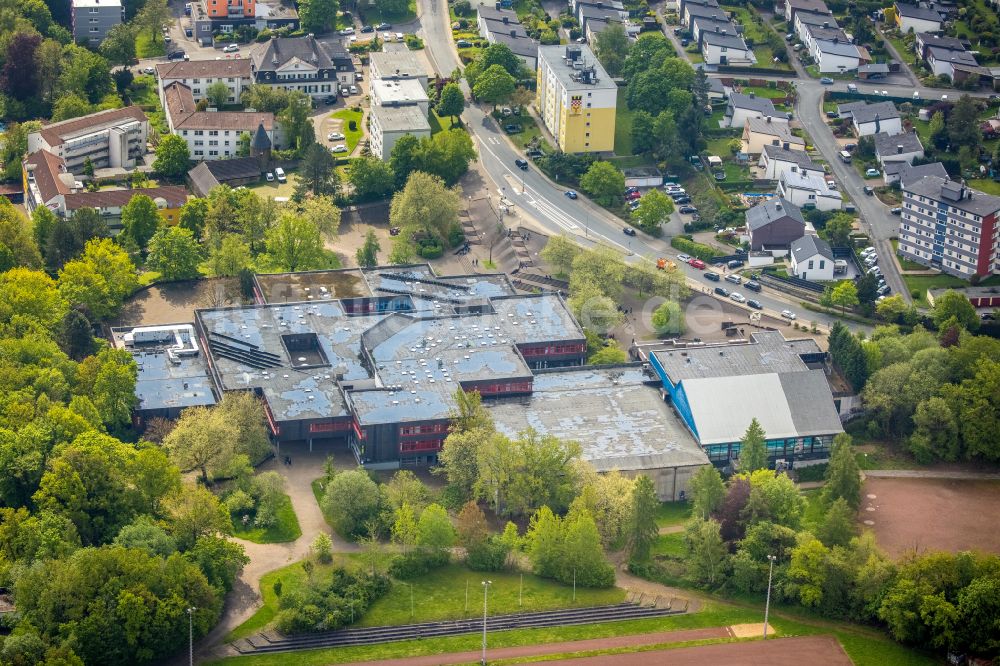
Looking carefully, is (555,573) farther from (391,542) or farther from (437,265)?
(437,265)

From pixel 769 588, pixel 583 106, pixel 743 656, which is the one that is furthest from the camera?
pixel 583 106

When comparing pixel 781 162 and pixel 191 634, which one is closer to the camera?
pixel 191 634

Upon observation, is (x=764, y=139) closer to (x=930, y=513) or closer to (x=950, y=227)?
(x=950, y=227)

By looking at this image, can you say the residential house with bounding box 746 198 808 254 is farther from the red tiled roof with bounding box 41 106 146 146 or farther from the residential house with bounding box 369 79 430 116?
the red tiled roof with bounding box 41 106 146 146

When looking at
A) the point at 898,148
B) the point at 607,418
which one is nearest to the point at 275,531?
the point at 607,418

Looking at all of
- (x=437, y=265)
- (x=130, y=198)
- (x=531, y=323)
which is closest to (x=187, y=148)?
(x=130, y=198)

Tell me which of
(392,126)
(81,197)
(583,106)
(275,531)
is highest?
(583,106)
